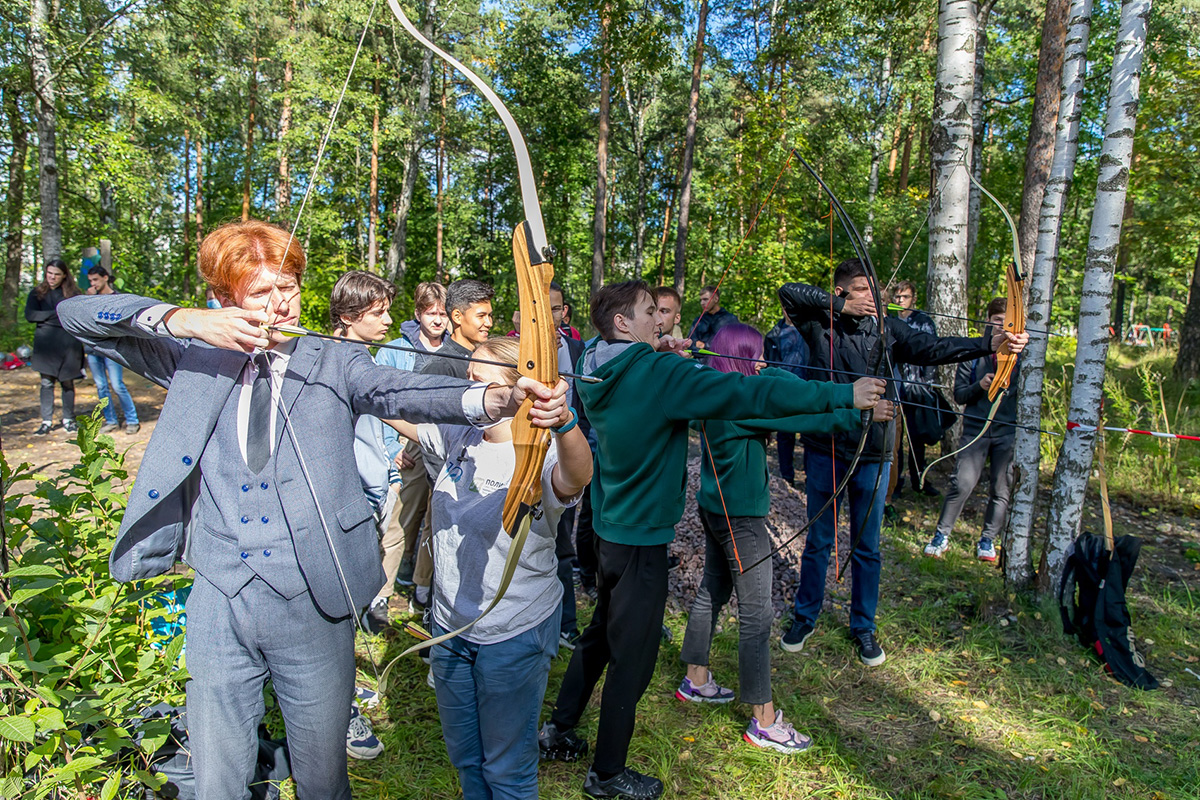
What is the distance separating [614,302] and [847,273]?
1469 mm

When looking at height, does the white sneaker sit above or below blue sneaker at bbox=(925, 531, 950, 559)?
below

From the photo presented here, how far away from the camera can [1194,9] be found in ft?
39.9

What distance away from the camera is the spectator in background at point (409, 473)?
3438 mm

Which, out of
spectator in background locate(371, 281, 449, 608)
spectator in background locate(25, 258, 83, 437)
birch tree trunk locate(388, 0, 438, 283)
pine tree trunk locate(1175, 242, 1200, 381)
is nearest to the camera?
spectator in background locate(371, 281, 449, 608)

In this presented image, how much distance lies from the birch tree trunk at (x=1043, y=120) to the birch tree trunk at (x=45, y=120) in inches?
473

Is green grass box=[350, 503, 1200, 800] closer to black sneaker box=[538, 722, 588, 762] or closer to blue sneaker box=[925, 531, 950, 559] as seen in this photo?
black sneaker box=[538, 722, 588, 762]

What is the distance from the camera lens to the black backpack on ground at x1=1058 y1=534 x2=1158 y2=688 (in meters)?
3.13

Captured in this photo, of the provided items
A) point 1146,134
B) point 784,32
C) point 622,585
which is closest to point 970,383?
point 622,585

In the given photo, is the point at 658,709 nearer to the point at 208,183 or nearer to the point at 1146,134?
the point at 1146,134

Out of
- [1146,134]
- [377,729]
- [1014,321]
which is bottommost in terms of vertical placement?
[377,729]

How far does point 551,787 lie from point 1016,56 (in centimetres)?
1825

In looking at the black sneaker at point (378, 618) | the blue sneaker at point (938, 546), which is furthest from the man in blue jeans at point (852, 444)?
the black sneaker at point (378, 618)

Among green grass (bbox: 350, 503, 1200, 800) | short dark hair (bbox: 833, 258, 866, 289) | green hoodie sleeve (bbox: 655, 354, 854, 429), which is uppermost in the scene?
short dark hair (bbox: 833, 258, 866, 289)

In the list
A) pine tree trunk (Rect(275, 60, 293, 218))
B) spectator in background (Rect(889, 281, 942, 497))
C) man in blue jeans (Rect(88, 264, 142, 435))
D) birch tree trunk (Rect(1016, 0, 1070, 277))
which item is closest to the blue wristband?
spectator in background (Rect(889, 281, 942, 497))
